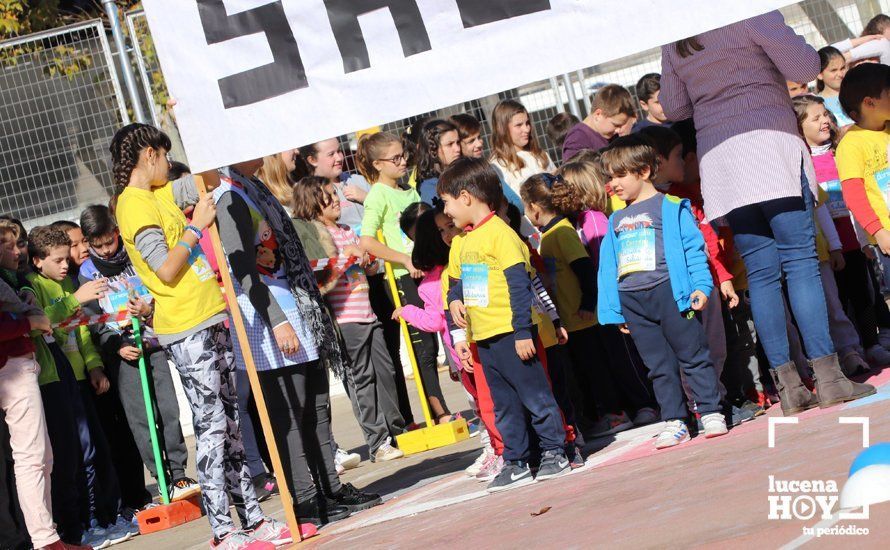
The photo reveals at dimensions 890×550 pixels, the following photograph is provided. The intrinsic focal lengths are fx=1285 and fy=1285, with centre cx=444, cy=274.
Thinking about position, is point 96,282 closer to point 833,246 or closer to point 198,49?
point 198,49

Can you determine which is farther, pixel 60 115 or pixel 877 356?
pixel 60 115

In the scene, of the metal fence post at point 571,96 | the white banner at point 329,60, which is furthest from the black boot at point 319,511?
the metal fence post at point 571,96

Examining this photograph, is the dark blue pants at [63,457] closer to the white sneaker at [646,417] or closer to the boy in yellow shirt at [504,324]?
the boy in yellow shirt at [504,324]

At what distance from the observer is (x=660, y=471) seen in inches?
227

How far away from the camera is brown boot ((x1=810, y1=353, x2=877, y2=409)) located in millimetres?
6324

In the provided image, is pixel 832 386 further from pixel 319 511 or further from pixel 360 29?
pixel 360 29

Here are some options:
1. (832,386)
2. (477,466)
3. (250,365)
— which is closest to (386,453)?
(477,466)

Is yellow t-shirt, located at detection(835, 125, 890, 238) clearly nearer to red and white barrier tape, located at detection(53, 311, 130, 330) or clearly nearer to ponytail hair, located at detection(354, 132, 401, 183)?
ponytail hair, located at detection(354, 132, 401, 183)

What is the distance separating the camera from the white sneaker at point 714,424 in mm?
6418

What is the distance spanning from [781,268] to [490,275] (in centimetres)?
148

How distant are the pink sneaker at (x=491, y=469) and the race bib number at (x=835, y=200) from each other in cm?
280

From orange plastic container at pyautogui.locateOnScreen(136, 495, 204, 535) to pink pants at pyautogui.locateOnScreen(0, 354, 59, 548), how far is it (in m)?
1.32

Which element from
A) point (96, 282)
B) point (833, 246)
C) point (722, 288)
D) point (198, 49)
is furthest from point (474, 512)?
point (96, 282)

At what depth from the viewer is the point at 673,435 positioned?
21.4 feet
